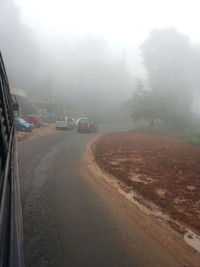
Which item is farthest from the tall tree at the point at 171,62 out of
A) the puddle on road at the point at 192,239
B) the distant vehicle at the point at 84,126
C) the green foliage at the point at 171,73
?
the puddle on road at the point at 192,239

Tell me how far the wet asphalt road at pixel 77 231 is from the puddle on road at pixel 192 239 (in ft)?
2.08

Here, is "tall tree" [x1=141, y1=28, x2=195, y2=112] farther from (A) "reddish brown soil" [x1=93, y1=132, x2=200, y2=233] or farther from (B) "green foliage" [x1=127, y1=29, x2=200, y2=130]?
(A) "reddish brown soil" [x1=93, y1=132, x2=200, y2=233]

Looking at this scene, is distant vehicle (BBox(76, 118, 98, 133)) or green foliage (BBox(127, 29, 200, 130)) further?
green foliage (BBox(127, 29, 200, 130))

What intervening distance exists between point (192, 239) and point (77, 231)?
2045mm

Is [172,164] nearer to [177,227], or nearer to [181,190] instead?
[181,190]

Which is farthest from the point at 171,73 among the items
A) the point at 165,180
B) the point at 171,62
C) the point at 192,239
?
the point at 192,239

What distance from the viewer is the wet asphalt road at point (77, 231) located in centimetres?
392

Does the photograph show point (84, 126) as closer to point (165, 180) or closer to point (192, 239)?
point (165, 180)

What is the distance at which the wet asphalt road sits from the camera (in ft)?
12.9

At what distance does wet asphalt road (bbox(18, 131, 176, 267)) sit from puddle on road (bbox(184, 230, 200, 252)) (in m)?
0.63

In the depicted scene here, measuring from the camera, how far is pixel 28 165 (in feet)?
33.4

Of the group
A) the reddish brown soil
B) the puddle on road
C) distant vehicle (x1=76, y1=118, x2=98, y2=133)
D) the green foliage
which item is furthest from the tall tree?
the puddle on road

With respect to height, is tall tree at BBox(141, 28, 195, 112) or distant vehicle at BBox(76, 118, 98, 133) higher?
tall tree at BBox(141, 28, 195, 112)

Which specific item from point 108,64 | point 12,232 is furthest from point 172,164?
point 108,64
